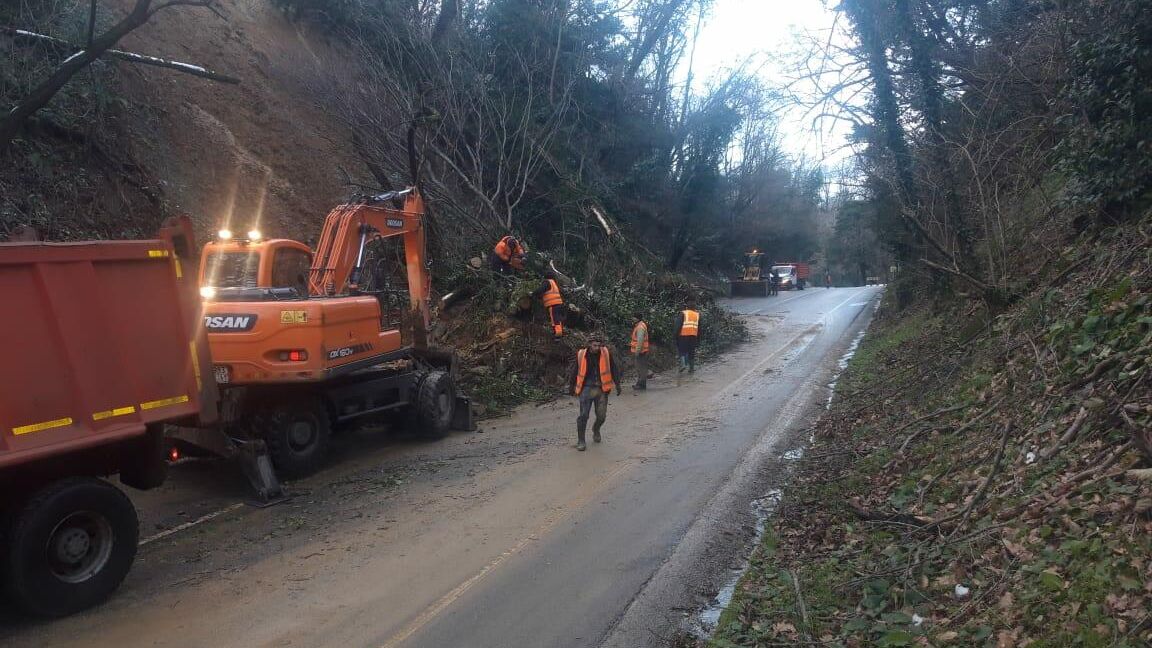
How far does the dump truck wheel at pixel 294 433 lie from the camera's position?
29.2 ft

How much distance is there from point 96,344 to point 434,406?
545cm

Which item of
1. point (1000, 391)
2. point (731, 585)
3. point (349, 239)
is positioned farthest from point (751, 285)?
point (731, 585)

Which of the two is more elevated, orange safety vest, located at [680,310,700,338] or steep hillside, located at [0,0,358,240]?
steep hillside, located at [0,0,358,240]

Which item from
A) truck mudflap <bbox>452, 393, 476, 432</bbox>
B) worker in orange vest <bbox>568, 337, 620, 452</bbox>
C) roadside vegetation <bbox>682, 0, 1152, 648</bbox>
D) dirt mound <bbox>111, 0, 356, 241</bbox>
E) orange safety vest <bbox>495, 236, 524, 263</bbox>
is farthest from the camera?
dirt mound <bbox>111, 0, 356, 241</bbox>

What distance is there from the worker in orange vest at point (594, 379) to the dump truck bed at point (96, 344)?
194 inches

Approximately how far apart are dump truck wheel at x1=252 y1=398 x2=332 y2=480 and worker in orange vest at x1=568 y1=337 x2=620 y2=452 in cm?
333

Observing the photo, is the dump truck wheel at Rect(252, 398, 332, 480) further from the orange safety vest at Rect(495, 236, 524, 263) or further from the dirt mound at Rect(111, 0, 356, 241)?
the dirt mound at Rect(111, 0, 356, 241)

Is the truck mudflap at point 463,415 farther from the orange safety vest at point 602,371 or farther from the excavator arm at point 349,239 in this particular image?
the orange safety vest at point 602,371

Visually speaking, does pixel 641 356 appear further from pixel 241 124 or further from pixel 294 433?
pixel 241 124

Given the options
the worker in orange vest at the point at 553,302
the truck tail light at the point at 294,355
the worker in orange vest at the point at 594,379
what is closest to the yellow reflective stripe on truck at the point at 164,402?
the truck tail light at the point at 294,355

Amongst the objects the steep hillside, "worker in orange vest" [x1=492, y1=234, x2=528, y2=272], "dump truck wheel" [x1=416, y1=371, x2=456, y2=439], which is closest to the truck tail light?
"dump truck wheel" [x1=416, y1=371, x2=456, y2=439]

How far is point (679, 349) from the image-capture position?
55.3ft

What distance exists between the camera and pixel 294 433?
30.2ft

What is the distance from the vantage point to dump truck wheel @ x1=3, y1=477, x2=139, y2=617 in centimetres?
545
